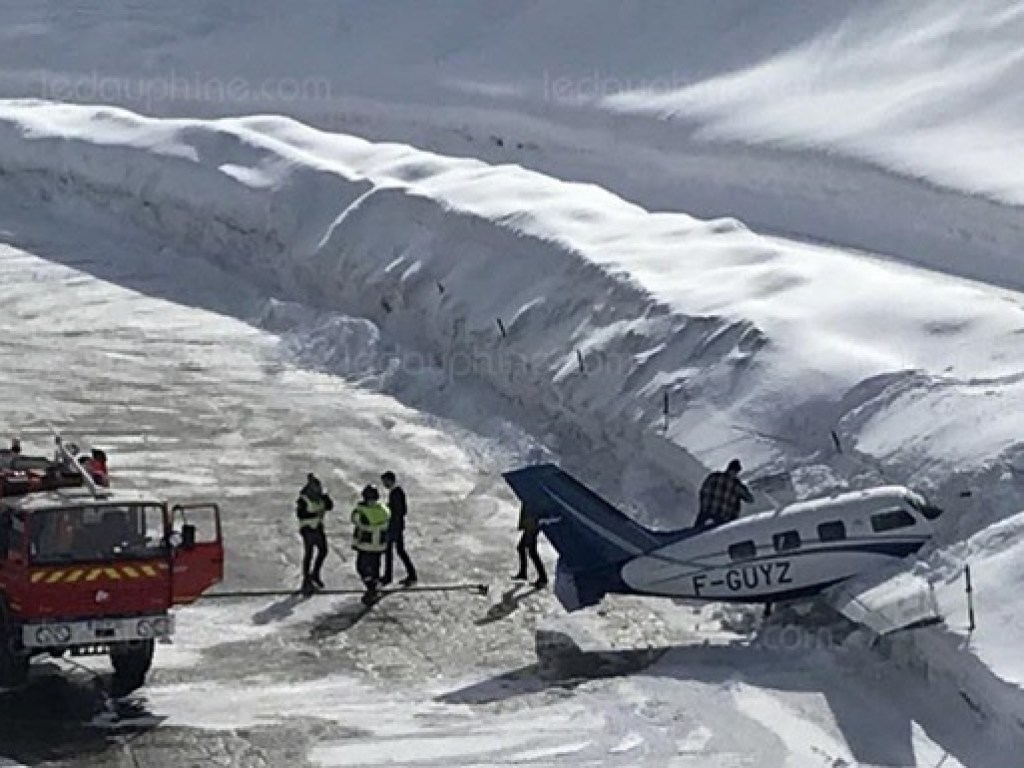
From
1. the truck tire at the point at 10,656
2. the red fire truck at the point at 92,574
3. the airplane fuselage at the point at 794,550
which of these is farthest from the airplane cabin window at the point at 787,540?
the truck tire at the point at 10,656

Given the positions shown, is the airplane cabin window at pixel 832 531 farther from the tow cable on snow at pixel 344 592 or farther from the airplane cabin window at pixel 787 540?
the tow cable on snow at pixel 344 592

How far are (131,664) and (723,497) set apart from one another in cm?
687

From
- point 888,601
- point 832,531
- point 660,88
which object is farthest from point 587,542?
point 660,88

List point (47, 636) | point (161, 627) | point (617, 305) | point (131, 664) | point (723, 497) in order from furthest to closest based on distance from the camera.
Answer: point (617, 305), point (723, 497), point (131, 664), point (161, 627), point (47, 636)

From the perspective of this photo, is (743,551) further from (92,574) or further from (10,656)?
(10,656)

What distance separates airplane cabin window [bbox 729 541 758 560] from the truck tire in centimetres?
719

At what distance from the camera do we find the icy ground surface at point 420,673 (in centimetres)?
2120

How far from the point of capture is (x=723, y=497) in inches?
1006

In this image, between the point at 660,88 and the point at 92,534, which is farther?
the point at 660,88

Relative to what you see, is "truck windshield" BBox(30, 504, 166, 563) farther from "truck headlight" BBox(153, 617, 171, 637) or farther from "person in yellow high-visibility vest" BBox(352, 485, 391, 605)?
"person in yellow high-visibility vest" BBox(352, 485, 391, 605)

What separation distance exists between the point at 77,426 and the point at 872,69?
29960 mm

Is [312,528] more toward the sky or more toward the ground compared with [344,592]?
more toward the sky

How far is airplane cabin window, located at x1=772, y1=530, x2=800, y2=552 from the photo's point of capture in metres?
24.1

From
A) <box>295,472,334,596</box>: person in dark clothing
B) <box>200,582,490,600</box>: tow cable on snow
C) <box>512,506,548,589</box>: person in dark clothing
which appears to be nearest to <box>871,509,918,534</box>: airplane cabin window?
<box>512,506,548,589</box>: person in dark clothing
